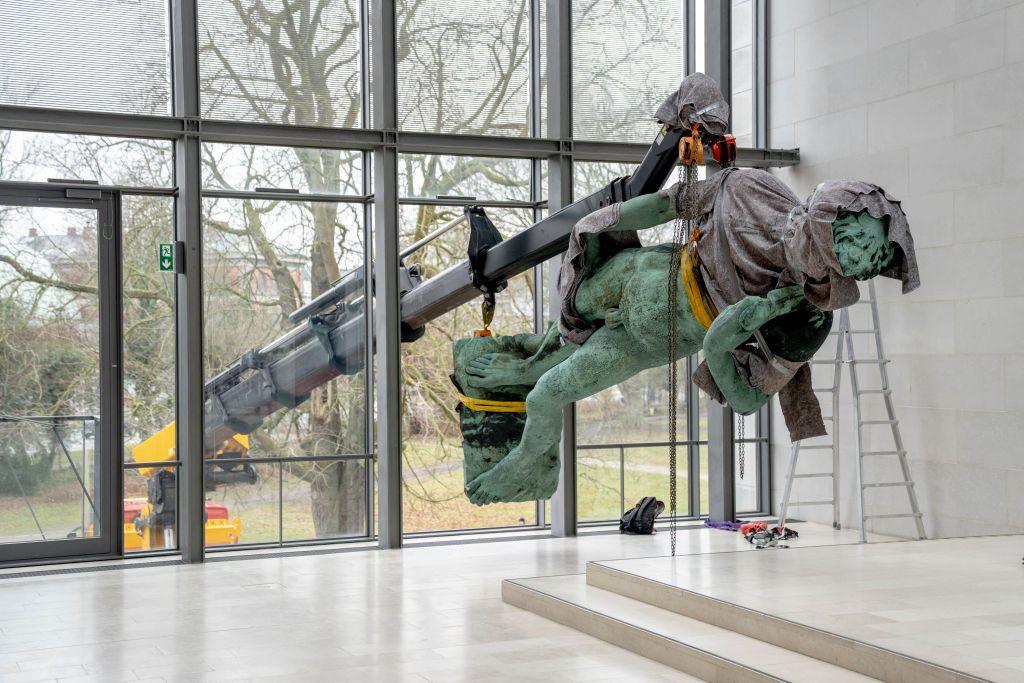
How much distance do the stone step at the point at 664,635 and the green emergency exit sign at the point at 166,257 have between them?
311cm

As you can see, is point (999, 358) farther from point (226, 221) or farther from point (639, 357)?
point (226, 221)

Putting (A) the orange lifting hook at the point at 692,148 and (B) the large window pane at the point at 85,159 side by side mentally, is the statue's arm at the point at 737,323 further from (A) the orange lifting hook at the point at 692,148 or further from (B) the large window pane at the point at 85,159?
(B) the large window pane at the point at 85,159

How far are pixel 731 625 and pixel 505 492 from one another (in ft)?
4.18

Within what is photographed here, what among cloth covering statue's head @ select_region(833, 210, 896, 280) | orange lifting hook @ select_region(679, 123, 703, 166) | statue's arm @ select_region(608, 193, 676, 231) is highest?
orange lifting hook @ select_region(679, 123, 703, 166)

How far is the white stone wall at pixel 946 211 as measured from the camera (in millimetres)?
7270

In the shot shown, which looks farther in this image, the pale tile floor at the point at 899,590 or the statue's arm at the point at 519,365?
the statue's arm at the point at 519,365

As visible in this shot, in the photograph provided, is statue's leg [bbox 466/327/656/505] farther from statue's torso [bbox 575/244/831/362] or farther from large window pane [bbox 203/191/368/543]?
large window pane [bbox 203/191/368/543]

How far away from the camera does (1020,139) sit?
7.19 meters

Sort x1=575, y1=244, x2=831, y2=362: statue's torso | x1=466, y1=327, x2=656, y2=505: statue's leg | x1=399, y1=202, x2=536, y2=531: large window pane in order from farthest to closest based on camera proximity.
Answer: x1=399, y1=202, x2=536, y2=531: large window pane → x1=466, y1=327, x2=656, y2=505: statue's leg → x1=575, y1=244, x2=831, y2=362: statue's torso

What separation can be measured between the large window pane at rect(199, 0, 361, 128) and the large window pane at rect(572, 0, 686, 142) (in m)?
1.73

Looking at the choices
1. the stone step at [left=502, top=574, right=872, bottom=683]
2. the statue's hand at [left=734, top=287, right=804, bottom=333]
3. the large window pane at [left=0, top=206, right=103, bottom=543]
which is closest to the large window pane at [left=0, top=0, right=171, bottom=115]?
the large window pane at [left=0, top=206, right=103, bottom=543]

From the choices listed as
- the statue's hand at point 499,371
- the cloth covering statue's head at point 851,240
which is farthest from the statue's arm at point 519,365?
the cloth covering statue's head at point 851,240

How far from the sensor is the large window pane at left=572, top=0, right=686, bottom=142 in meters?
8.65

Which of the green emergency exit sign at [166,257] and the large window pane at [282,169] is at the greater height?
the large window pane at [282,169]
